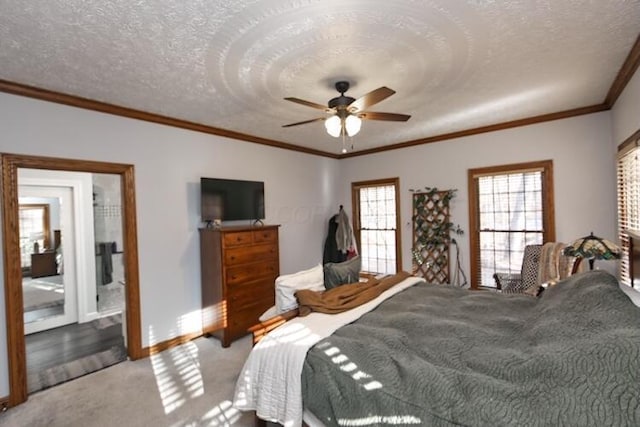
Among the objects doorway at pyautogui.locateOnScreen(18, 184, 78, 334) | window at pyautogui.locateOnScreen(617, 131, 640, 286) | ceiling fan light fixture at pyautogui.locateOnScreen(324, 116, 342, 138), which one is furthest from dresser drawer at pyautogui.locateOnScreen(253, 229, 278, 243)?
window at pyautogui.locateOnScreen(617, 131, 640, 286)

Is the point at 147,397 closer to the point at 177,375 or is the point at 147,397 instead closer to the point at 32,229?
the point at 177,375

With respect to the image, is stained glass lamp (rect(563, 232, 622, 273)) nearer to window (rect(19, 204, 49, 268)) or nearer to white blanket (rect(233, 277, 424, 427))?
white blanket (rect(233, 277, 424, 427))

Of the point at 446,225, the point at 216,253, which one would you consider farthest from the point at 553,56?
the point at 216,253

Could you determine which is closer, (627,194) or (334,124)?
(334,124)

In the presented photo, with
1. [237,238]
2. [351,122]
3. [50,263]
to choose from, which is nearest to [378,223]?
[237,238]

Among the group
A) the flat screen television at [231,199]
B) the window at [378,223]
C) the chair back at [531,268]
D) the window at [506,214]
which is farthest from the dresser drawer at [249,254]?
the chair back at [531,268]

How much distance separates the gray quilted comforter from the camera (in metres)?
1.11

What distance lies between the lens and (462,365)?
4.95 feet

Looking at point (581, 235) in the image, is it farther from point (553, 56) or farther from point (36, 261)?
point (36, 261)

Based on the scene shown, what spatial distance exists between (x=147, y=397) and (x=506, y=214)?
14.9ft

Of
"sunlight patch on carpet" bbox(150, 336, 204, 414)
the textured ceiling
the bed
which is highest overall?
the textured ceiling

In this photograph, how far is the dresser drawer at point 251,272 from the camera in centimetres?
343

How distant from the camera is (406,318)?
82.1 inches

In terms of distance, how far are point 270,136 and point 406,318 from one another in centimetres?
316
